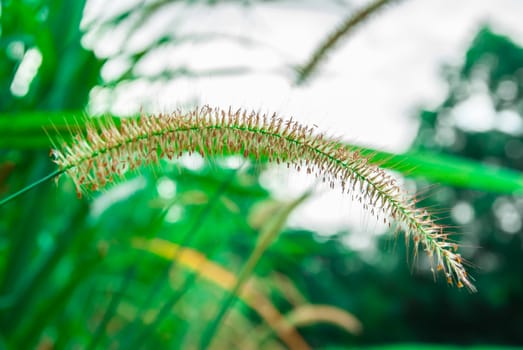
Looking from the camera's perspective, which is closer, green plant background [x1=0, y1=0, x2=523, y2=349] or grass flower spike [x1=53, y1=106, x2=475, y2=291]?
grass flower spike [x1=53, y1=106, x2=475, y2=291]

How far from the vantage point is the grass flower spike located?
32cm

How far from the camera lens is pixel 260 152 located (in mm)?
334

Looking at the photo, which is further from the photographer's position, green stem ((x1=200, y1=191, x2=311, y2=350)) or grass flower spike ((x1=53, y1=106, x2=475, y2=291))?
green stem ((x1=200, y1=191, x2=311, y2=350))

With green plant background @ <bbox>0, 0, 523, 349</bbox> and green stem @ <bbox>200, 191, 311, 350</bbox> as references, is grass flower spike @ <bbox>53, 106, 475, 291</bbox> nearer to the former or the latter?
green plant background @ <bbox>0, 0, 523, 349</bbox>

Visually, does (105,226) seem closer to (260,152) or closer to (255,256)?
(255,256)

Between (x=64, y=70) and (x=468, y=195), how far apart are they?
11.2 m

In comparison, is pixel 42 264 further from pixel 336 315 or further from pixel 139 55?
pixel 336 315

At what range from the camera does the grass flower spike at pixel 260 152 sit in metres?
0.32

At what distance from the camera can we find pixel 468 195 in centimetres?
1077

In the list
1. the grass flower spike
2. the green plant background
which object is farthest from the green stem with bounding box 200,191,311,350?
the grass flower spike

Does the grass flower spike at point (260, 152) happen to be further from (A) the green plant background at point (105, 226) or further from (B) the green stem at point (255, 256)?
(B) the green stem at point (255, 256)

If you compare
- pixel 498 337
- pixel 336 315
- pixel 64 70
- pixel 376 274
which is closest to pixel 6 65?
pixel 64 70

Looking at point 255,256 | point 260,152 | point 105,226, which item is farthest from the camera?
point 105,226

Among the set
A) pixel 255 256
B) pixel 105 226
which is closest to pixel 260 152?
pixel 255 256
